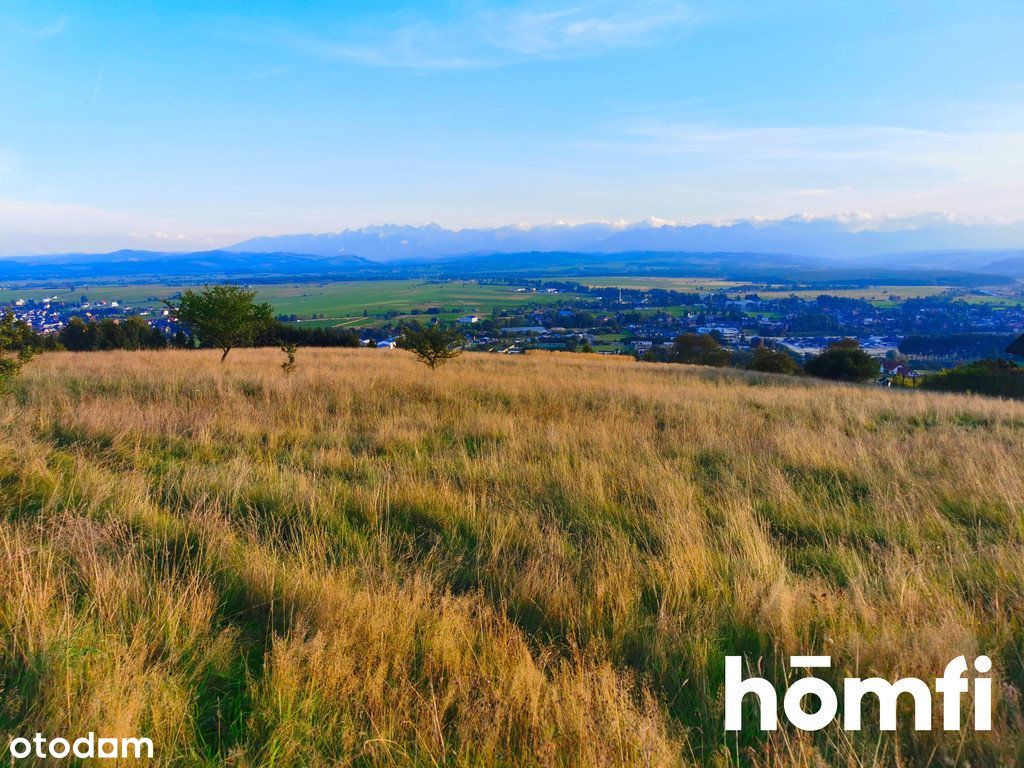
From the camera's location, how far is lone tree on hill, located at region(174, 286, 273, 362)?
16.0 meters

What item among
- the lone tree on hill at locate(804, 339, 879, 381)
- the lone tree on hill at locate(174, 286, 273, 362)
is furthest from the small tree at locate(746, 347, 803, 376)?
the lone tree on hill at locate(174, 286, 273, 362)

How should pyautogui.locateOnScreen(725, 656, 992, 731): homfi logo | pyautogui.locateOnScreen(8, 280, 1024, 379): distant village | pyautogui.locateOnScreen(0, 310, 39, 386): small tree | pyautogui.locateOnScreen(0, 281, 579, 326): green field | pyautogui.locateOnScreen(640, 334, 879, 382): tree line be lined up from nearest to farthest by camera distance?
→ pyautogui.locateOnScreen(725, 656, 992, 731): homfi logo < pyautogui.locateOnScreen(0, 310, 39, 386): small tree < pyautogui.locateOnScreen(640, 334, 879, 382): tree line < pyautogui.locateOnScreen(8, 280, 1024, 379): distant village < pyautogui.locateOnScreen(0, 281, 579, 326): green field

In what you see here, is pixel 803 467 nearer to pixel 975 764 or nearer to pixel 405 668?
pixel 975 764

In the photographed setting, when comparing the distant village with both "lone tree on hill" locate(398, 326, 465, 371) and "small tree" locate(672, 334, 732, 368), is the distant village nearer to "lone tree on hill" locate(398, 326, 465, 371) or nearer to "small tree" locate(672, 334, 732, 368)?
"small tree" locate(672, 334, 732, 368)

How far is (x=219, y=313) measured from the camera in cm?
1606

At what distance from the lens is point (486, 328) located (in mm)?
63344

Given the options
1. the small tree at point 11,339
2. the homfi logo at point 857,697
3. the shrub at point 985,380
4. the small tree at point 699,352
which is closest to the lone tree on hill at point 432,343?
the small tree at point 11,339

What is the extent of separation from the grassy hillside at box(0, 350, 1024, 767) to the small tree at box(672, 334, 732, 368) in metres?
34.6

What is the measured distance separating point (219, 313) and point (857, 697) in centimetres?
1780

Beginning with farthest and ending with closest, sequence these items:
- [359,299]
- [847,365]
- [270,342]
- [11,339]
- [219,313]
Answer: [359,299] < [270,342] < [847,365] < [219,313] < [11,339]

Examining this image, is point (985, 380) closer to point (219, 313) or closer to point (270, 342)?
point (219, 313)

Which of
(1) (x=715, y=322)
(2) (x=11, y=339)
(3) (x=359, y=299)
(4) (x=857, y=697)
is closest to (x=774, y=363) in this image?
(4) (x=857, y=697)

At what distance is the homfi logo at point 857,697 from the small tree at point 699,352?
3835 centimetres

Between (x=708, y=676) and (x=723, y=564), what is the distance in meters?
1.05
